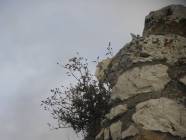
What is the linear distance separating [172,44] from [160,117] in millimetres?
1254

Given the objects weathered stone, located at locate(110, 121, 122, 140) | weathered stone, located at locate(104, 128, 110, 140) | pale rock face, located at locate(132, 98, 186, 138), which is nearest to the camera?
pale rock face, located at locate(132, 98, 186, 138)

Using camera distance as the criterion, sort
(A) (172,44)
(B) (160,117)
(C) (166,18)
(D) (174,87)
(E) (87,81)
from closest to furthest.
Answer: (B) (160,117), (D) (174,87), (A) (172,44), (C) (166,18), (E) (87,81)

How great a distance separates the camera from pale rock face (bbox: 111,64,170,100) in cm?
478

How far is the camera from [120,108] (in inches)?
189

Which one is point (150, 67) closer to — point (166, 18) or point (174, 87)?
point (174, 87)

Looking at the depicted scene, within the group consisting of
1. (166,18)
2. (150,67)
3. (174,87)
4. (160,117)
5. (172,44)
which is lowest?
(160,117)

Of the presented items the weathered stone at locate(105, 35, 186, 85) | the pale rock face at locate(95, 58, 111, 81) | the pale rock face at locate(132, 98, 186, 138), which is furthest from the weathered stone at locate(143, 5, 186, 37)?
the pale rock face at locate(132, 98, 186, 138)

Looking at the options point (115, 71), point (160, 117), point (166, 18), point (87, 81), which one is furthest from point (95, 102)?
point (160, 117)

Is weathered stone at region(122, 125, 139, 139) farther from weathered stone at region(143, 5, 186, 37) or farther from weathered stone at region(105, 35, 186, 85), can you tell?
weathered stone at region(143, 5, 186, 37)

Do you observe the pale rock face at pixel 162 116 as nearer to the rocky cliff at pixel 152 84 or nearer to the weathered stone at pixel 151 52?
the rocky cliff at pixel 152 84

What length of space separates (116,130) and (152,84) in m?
0.75

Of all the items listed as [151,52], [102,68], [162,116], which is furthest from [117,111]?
[102,68]

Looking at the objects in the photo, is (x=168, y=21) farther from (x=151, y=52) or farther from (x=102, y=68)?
(x=102, y=68)

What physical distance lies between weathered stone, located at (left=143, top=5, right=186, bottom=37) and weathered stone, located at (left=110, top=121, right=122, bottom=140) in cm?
165
